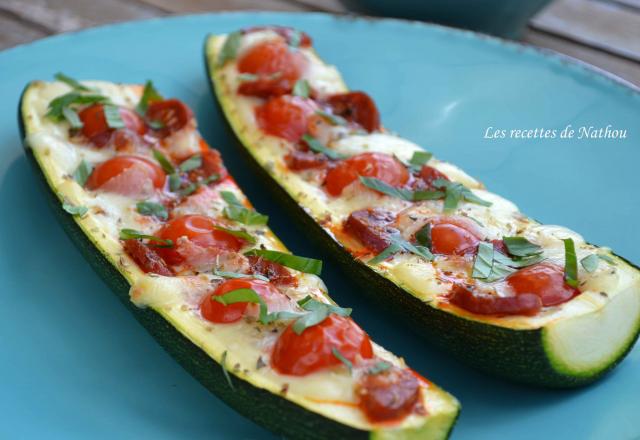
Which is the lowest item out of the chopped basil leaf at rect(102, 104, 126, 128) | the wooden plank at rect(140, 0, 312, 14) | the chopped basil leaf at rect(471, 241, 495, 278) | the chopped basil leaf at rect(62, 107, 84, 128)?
the wooden plank at rect(140, 0, 312, 14)

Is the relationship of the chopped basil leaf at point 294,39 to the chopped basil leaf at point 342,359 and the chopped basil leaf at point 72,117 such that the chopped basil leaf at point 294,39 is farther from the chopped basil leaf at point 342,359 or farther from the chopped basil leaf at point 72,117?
the chopped basil leaf at point 342,359

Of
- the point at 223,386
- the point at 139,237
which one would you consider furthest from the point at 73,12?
the point at 223,386

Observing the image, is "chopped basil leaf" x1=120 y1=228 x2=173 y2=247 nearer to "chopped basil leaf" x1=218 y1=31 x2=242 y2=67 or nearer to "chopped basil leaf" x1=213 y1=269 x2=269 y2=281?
"chopped basil leaf" x1=213 y1=269 x2=269 y2=281

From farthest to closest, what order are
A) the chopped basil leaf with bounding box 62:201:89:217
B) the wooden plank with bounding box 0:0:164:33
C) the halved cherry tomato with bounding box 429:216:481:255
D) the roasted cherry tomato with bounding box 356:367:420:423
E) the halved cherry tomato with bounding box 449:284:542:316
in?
the wooden plank with bounding box 0:0:164:33 < the chopped basil leaf with bounding box 62:201:89:217 < the halved cherry tomato with bounding box 429:216:481:255 < the halved cherry tomato with bounding box 449:284:542:316 < the roasted cherry tomato with bounding box 356:367:420:423

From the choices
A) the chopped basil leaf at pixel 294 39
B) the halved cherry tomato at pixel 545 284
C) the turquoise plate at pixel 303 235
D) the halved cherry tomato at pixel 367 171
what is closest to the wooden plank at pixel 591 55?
the turquoise plate at pixel 303 235

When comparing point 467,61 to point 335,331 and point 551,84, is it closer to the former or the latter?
point 551,84

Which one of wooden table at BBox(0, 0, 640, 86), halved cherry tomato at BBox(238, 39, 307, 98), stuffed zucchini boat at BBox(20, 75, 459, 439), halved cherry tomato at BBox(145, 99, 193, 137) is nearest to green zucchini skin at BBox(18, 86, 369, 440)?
stuffed zucchini boat at BBox(20, 75, 459, 439)

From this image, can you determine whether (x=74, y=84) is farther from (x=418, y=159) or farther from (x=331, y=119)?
(x=418, y=159)
